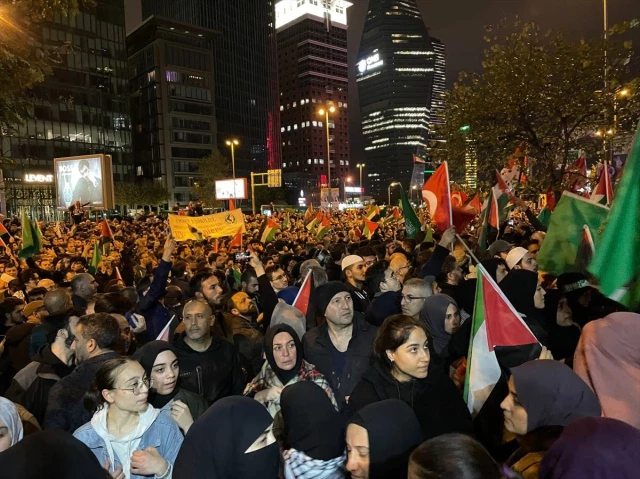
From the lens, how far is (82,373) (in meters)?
3.40

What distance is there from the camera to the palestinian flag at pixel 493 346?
3479mm

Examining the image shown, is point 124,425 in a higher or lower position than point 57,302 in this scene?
lower

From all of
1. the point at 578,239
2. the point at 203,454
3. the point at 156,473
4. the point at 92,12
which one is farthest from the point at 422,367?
the point at 92,12

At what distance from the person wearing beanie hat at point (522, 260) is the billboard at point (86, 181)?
68.1 ft

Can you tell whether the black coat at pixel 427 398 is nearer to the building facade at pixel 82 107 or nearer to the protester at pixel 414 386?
the protester at pixel 414 386

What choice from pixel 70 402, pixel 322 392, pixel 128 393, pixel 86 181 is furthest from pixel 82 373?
pixel 86 181

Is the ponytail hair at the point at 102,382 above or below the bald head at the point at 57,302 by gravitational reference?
below

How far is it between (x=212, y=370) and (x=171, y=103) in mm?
89453

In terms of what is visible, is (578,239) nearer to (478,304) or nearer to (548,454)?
(478,304)

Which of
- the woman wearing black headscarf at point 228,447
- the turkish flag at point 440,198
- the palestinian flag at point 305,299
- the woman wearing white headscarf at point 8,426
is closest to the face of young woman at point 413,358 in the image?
the woman wearing black headscarf at point 228,447

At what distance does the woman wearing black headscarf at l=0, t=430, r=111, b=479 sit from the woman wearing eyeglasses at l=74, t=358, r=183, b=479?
602mm

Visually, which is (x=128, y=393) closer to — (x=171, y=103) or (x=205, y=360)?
(x=205, y=360)

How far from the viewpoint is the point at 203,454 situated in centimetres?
233

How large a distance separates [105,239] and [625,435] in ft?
41.3
